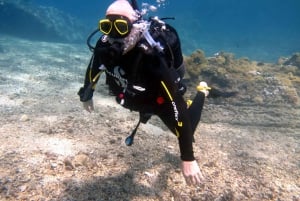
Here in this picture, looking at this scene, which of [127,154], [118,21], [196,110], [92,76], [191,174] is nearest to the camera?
[191,174]

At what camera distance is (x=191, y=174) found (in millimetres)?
2756

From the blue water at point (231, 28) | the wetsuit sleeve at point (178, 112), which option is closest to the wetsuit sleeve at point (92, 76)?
the wetsuit sleeve at point (178, 112)

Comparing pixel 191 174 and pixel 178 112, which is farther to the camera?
pixel 178 112

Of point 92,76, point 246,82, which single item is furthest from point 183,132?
point 246,82

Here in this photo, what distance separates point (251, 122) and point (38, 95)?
542 cm

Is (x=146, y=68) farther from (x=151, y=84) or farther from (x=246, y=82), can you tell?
(x=246, y=82)

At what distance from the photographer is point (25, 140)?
13.6ft

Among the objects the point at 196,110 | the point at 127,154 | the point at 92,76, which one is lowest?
the point at 127,154

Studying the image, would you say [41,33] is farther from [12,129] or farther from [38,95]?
[12,129]

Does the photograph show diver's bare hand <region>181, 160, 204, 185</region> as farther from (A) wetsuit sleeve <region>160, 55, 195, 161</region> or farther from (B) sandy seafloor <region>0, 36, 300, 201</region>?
(B) sandy seafloor <region>0, 36, 300, 201</region>

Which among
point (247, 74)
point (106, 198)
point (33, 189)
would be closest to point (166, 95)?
point (106, 198)

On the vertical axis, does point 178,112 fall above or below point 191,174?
above

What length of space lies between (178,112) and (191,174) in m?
0.67

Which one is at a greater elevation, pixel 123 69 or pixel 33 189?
pixel 123 69
